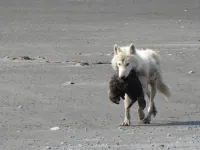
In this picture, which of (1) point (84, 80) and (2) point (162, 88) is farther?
(1) point (84, 80)

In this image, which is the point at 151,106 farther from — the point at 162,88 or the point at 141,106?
the point at 162,88

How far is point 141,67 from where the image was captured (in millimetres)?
12164

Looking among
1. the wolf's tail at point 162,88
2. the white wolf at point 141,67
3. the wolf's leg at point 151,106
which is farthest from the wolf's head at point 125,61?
the wolf's tail at point 162,88

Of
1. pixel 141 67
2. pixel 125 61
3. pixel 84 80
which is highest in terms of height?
pixel 125 61

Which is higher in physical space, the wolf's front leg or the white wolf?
the white wolf

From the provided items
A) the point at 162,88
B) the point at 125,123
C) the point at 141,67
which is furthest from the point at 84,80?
the point at 125,123

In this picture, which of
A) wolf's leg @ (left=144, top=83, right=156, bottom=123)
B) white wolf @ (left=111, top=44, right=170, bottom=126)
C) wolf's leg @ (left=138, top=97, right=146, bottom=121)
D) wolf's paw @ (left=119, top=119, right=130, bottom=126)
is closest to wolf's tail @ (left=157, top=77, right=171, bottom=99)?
white wolf @ (left=111, top=44, right=170, bottom=126)

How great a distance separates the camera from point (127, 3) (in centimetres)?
3441

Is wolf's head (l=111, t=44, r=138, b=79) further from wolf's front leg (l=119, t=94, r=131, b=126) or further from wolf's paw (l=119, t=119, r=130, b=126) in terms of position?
wolf's paw (l=119, t=119, r=130, b=126)

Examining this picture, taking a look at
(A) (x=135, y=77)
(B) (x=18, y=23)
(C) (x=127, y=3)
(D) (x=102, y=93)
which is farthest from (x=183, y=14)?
(A) (x=135, y=77)

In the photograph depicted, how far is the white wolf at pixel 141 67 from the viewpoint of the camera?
11.9 metres

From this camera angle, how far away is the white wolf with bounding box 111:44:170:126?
11.9 m

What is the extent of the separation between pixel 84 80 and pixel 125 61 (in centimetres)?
357

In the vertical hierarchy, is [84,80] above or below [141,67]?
below
